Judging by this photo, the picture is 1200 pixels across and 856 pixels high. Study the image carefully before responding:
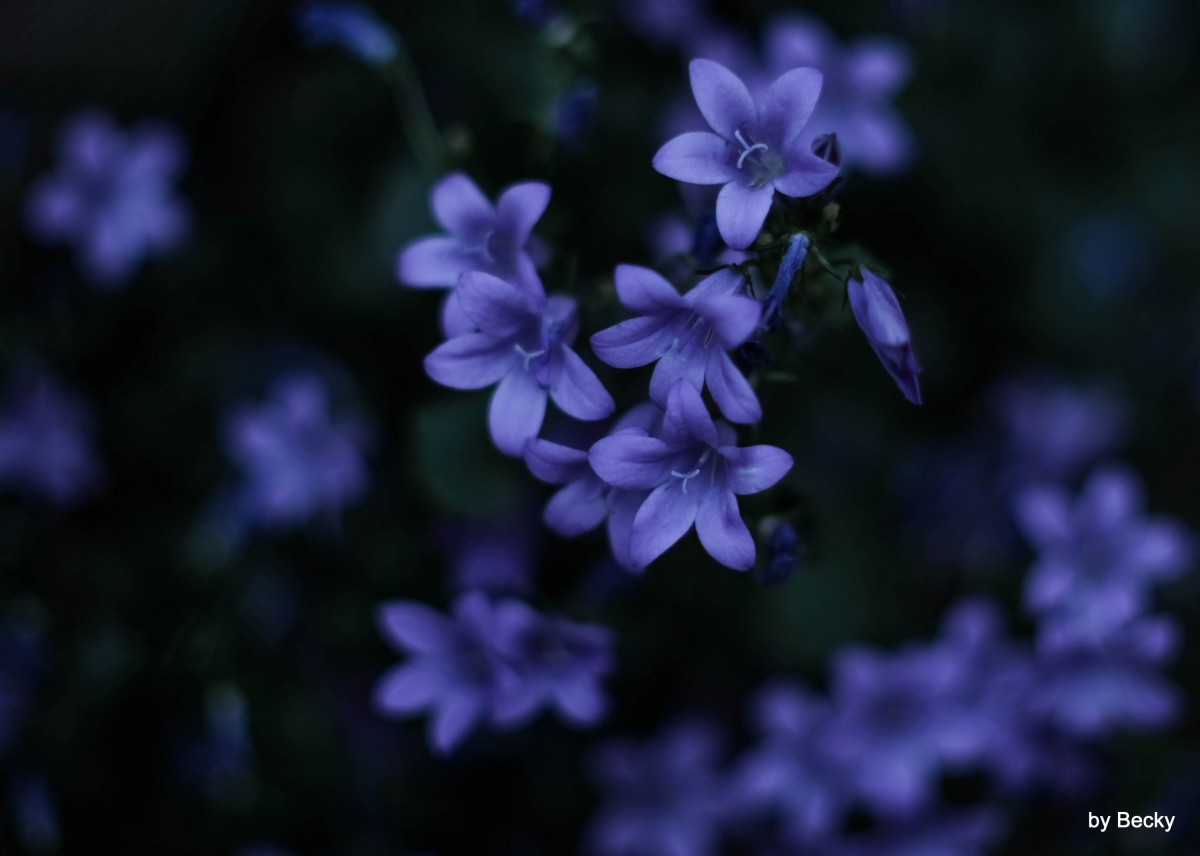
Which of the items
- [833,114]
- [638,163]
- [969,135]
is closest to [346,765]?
[638,163]

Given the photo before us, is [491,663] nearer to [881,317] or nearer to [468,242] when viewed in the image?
[468,242]

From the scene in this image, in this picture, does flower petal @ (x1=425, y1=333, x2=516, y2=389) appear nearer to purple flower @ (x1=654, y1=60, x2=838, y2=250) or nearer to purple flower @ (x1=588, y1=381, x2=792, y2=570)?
purple flower @ (x1=588, y1=381, x2=792, y2=570)

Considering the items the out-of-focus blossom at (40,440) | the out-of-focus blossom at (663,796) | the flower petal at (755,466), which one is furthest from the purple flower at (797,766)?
Answer: the out-of-focus blossom at (40,440)

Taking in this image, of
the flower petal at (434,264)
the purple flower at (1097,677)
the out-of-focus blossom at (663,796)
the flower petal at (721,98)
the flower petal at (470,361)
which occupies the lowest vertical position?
the out-of-focus blossom at (663,796)

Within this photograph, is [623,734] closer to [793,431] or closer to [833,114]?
[793,431]

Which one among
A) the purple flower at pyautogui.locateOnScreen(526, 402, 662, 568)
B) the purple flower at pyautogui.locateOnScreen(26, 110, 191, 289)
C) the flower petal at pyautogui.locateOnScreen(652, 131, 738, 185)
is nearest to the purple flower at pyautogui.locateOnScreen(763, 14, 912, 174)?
the flower petal at pyautogui.locateOnScreen(652, 131, 738, 185)

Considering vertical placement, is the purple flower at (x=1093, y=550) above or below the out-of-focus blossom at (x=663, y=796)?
above

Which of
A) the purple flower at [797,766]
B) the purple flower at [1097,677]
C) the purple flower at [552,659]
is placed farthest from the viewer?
the purple flower at [797,766]

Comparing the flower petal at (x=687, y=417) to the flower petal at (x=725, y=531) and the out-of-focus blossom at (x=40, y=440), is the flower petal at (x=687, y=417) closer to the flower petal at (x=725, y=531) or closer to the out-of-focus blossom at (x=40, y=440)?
the flower petal at (x=725, y=531)
